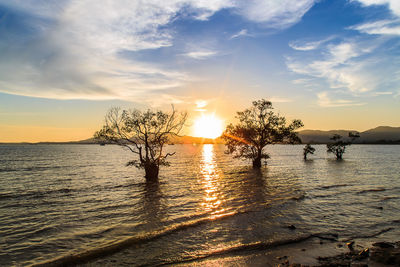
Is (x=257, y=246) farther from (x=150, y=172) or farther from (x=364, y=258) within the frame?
(x=150, y=172)

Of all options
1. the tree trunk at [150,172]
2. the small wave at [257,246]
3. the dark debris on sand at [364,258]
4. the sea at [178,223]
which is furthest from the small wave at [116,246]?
the tree trunk at [150,172]

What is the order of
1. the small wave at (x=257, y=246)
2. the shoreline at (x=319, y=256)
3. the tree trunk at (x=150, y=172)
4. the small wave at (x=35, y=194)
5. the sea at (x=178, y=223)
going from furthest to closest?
the tree trunk at (x=150, y=172) → the small wave at (x=35, y=194) → the sea at (x=178, y=223) → the small wave at (x=257, y=246) → the shoreline at (x=319, y=256)

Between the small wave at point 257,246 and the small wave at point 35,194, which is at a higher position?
the small wave at point 257,246

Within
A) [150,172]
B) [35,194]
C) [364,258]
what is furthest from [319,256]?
[35,194]

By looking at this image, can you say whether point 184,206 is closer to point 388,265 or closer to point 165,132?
point 388,265

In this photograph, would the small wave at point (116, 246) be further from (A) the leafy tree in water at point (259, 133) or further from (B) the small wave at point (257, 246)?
(A) the leafy tree in water at point (259, 133)

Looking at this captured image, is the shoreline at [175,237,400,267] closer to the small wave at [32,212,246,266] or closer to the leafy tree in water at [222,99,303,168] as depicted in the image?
the small wave at [32,212,246,266]

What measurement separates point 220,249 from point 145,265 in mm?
3758

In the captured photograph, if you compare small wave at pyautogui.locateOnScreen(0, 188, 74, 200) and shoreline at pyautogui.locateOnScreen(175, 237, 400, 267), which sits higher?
shoreline at pyautogui.locateOnScreen(175, 237, 400, 267)

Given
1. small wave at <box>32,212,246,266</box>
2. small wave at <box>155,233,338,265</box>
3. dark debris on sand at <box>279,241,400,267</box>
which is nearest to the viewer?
dark debris on sand at <box>279,241,400,267</box>

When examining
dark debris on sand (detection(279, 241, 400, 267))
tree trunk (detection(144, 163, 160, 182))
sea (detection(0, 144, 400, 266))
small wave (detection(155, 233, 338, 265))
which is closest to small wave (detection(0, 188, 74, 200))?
sea (detection(0, 144, 400, 266))

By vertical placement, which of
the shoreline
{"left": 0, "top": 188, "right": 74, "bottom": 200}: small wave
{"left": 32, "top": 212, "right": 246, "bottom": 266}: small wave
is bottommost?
{"left": 0, "top": 188, "right": 74, "bottom": 200}: small wave

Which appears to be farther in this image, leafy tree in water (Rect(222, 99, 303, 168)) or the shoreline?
leafy tree in water (Rect(222, 99, 303, 168))

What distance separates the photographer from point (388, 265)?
367 inches
